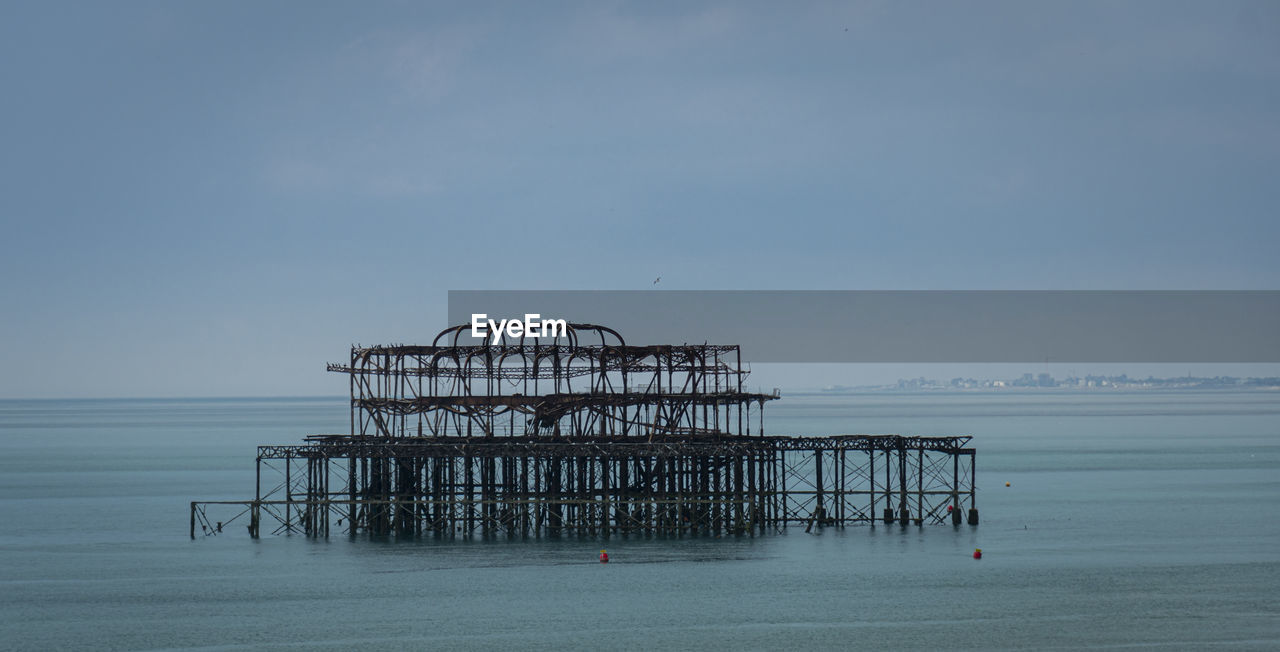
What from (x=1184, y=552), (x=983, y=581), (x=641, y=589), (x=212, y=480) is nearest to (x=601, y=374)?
(x=641, y=589)

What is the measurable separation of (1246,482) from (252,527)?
89.4 meters

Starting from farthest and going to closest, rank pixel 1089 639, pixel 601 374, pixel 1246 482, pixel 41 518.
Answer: pixel 1246 482, pixel 41 518, pixel 601 374, pixel 1089 639

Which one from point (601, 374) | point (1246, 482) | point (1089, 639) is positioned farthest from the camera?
point (1246, 482)

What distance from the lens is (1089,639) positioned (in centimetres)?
5384

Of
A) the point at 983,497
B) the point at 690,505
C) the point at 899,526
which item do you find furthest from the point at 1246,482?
the point at 690,505

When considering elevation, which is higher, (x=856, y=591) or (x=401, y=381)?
(x=401, y=381)

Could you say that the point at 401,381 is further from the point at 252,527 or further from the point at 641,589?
the point at 641,589

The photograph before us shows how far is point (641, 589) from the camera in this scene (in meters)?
64.2

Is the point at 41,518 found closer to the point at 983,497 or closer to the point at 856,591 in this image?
the point at 856,591

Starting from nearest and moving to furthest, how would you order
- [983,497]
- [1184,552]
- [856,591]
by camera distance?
[856,591], [1184,552], [983,497]

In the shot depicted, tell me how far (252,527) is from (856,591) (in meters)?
36.7

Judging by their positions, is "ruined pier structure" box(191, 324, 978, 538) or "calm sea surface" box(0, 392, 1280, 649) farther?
"ruined pier structure" box(191, 324, 978, 538)

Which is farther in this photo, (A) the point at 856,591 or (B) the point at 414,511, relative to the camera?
(B) the point at 414,511

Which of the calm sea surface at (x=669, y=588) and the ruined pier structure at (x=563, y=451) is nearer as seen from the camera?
the calm sea surface at (x=669, y=588)
